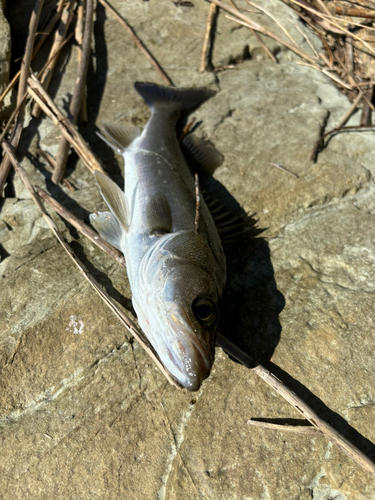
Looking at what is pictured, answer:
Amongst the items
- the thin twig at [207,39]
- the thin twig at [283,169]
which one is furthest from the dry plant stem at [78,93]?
the thin twig at [283,169]

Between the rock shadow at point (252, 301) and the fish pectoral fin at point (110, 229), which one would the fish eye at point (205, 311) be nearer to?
the rock shadow at point (252, 301)

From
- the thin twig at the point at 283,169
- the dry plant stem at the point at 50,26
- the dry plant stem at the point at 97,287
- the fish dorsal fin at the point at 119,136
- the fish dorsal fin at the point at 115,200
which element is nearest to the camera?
the dry plant stem at the point at 97,287

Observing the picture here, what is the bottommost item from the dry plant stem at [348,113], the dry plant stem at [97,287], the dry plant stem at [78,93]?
the dry plant stem at [348,113]

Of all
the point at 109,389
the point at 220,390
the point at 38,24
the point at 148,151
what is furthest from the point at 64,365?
the point at 38,24

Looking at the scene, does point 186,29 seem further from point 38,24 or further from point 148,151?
point 148,151

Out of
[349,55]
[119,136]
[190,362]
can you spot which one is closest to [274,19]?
[349,55]

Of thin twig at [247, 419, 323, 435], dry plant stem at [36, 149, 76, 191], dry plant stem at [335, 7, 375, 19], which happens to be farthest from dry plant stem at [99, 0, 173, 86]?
thin twig at [247, 419, 323, 435]

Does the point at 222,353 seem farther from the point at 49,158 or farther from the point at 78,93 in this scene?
the point at 78,93
